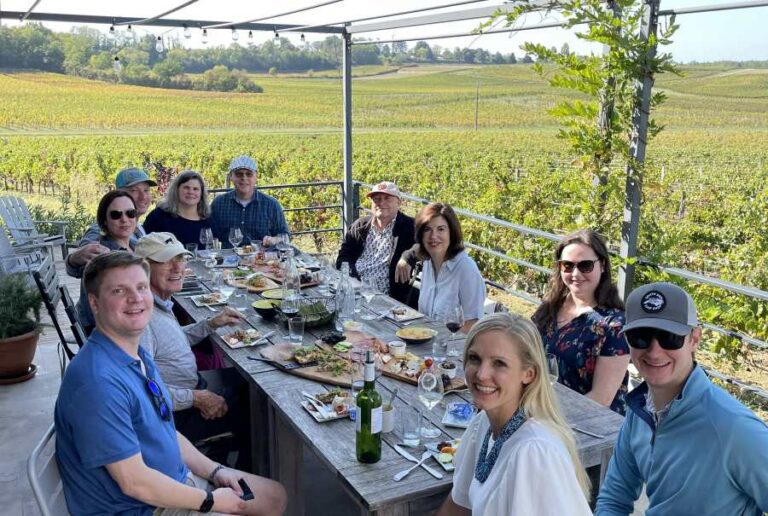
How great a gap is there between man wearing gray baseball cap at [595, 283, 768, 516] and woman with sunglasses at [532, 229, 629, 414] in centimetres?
78

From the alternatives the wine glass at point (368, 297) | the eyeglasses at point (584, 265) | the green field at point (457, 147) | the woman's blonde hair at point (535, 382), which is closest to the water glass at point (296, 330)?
the wine glass at point (368, 297)

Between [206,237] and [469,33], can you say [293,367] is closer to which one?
[206,237]

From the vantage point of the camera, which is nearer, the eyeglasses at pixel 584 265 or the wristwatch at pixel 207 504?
the wristwatch at pixel 207 504

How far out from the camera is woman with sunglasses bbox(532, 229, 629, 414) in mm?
2637

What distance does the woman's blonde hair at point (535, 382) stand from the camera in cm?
164

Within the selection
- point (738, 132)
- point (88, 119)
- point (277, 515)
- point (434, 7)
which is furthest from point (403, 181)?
point (277, 515)

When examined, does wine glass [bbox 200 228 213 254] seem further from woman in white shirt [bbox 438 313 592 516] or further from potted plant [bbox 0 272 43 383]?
woman in white shirt [bbox 438 313 592 516]

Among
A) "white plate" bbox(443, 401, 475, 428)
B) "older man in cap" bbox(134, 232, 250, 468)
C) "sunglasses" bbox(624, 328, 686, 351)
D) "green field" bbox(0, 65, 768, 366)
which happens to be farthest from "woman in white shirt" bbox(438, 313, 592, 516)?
"green field" bbox(0, 65, 768, 366)

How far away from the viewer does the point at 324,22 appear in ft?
19.9

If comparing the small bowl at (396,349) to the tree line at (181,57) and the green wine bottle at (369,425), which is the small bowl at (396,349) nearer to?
the green wine bottle at (369,425)

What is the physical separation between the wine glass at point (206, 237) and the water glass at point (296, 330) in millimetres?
2103

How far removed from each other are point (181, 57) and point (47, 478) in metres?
23.9

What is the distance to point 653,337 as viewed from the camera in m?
1.69

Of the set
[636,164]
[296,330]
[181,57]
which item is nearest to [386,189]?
[636,164]
